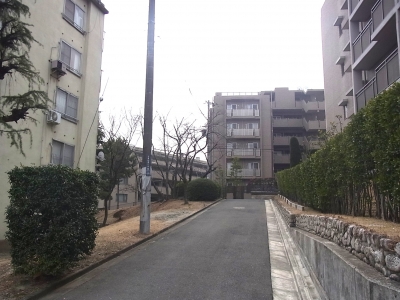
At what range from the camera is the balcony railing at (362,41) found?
17284 millimetres

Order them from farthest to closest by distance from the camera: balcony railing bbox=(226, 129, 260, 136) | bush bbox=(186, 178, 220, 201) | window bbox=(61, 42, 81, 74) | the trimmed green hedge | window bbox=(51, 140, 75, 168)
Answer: balcony railing bbox=(226, 129, 260, 136), bush bbox=(186, 178, 220, 201), window bbox=(61, 42, 81, 74), window bbox=(51, 140, 75, 168), the trimmed green hedge

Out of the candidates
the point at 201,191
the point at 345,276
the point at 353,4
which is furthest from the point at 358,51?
the point at 345,276

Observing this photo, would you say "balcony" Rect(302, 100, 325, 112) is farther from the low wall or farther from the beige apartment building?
the low wall

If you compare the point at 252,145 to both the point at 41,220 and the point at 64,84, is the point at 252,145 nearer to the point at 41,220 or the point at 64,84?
the point at 64,84

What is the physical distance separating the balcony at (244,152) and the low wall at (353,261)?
3550cm

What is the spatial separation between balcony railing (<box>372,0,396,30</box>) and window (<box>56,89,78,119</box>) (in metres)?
14.0

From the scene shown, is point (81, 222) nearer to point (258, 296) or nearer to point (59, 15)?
point (258, 296)

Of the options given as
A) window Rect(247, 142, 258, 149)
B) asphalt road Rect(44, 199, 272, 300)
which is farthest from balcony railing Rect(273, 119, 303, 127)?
asphalt road Rect(44, 199, 272, 300)

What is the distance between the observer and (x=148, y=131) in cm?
1209

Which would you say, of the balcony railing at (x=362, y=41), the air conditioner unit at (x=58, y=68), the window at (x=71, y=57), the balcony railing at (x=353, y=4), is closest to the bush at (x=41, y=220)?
the air conditioner unit at (x=58, y=68)

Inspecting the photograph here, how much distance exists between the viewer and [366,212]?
7.94 metres

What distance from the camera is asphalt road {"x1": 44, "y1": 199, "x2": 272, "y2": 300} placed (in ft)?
19.8

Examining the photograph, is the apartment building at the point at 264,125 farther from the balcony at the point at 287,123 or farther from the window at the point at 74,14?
the window at the point at 74,14

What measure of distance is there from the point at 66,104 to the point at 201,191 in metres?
12.7
